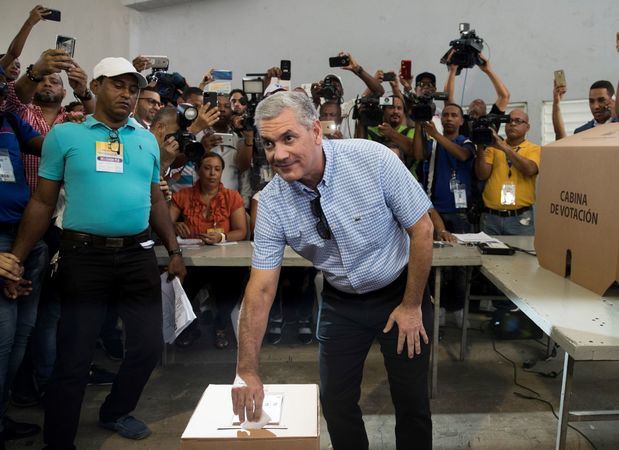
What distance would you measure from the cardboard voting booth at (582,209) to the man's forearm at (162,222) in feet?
5.23

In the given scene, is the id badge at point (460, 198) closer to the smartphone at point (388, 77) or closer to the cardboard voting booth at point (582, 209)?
the smartphone at point (388, 77)

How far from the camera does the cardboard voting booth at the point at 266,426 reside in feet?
3.50

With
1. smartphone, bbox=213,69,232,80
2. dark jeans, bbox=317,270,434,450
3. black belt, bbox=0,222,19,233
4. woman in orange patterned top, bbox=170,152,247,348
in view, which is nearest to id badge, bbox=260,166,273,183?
woman in orange patterned top, bbox=170,152,247,348

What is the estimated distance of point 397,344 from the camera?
1.53m

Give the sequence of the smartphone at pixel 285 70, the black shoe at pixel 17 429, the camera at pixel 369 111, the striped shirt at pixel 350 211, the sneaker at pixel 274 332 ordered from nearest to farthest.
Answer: the striped shirt at pixel 350 211 → the black shoe at pixel 17 429 → the sneaker at pixel 274 332 → the camera at pixel 369 111 → the smartphone at pixel 285 70

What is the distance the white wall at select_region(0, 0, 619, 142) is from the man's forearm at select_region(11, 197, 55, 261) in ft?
11.9

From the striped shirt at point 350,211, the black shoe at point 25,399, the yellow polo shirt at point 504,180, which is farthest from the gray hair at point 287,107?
the yellow polo shirt at point 504,180

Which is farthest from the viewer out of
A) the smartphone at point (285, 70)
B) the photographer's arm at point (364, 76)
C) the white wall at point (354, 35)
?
the white wall at point (354, 35)

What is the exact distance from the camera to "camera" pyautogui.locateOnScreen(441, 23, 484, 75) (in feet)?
11.5

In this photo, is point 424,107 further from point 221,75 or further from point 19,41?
point 19,41

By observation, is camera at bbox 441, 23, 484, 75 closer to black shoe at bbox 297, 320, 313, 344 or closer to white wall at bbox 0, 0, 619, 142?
white wall at bbox 0, 0, 619, 142

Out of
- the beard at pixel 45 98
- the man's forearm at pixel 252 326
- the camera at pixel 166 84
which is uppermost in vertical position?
the camera at pixel 166 84

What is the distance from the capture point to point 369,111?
3.33m

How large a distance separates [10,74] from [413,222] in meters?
1.96
